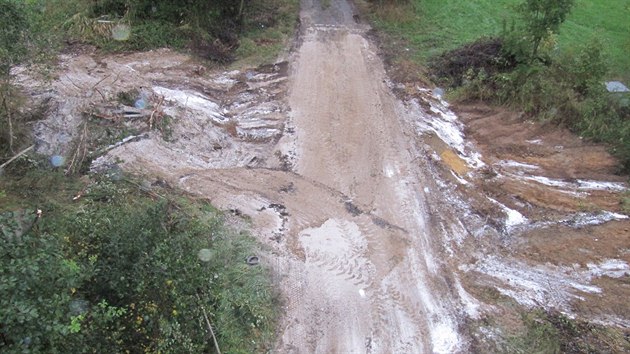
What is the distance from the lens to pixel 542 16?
1419 centimetres

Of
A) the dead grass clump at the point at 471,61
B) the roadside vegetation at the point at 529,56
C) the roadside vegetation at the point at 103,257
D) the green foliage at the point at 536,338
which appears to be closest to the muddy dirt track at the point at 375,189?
the green foliage at the point at 536,338

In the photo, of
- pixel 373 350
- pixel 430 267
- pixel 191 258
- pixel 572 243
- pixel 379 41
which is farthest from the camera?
pixel 379 41

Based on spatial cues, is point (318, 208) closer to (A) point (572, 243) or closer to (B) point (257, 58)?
(A) point (572, 243)

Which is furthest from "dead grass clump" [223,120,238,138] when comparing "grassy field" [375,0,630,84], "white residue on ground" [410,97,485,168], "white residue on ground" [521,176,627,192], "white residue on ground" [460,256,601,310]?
"white residue on ground" [521,176,627,192]

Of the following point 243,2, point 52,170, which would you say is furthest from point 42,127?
point 243,2

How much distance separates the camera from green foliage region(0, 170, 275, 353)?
5.47 m

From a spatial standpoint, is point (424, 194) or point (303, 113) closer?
point (424, 194)

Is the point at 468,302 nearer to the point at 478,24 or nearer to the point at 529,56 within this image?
the point at 529,56

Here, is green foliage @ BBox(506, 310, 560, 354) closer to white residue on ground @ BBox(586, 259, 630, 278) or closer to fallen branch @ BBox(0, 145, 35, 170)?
white residue on ground @ BBox(586, 259, 630, 278)

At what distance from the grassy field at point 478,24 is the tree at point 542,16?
94.6 inches

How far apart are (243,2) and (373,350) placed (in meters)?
12.4

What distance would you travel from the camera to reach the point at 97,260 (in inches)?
277

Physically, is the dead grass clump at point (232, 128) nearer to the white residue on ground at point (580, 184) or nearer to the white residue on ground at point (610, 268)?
the white residue on ground at point (580, 184)

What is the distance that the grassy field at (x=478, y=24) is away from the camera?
17.1 metres
